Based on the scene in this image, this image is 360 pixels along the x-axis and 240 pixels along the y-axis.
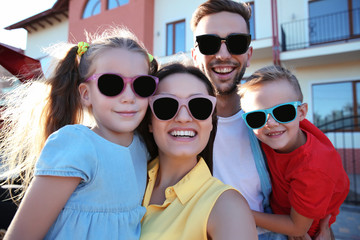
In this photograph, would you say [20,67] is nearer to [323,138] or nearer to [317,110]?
[323,138]

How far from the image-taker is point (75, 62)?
5.04 ft

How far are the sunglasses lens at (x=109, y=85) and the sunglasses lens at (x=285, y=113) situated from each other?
3.38ft

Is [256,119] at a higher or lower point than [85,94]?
lower

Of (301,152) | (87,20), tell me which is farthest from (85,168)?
(87,20)

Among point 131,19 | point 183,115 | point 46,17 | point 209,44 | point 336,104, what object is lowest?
point 183,115

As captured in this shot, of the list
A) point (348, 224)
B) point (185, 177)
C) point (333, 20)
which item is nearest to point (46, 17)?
point (333, 20)

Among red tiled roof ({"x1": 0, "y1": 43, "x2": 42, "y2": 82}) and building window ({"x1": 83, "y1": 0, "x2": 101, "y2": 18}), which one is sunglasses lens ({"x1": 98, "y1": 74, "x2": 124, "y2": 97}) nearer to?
red tiled roof ({"x1": 0, "y1": 43, "x2": 42, "y2": 82})

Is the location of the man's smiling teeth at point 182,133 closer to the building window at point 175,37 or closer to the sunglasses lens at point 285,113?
the sunglasses lens at point 285,113

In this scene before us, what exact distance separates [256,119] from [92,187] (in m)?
1.12

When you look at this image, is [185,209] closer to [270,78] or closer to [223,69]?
[270,78]

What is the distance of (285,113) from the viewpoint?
166cm

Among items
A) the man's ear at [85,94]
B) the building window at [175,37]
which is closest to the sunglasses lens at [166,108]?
the man's ear at [85,94]

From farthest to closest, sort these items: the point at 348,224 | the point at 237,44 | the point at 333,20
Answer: the point at 333,20 < the point at 348,224 < the point at 237,44

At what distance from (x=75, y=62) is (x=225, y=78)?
3.87 feet
